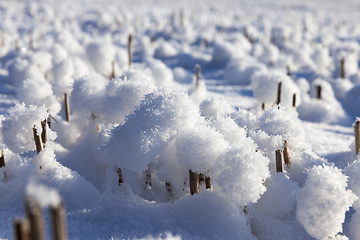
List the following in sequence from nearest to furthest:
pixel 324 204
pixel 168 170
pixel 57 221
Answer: pixel 57 221
pixel 324 204
pixel 168 170

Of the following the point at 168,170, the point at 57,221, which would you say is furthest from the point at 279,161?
the point at 57,221

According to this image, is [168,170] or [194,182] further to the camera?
[168,170]

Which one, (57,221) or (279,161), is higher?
(57,221)

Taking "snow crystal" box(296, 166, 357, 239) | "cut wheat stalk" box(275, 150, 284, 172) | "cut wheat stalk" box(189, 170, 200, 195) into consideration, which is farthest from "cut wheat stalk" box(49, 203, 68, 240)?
"cut wheat stalk" box(275, 150, 284, 172)

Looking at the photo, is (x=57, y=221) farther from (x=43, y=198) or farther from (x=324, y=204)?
(x=324, y=204)

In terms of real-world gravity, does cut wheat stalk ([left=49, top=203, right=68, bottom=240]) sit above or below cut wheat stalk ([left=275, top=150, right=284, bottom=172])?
above

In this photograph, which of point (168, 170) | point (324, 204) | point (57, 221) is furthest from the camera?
point (168, 170)

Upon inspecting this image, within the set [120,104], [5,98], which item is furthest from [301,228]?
[5,98]

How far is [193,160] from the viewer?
1.00 metres

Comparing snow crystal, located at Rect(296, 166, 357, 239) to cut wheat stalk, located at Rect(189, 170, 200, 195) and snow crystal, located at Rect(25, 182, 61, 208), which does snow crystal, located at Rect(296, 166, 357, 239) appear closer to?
cut wheat stalk, located at Rect(189, 170, 200, 195)

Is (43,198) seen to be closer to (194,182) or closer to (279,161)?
(194,182)

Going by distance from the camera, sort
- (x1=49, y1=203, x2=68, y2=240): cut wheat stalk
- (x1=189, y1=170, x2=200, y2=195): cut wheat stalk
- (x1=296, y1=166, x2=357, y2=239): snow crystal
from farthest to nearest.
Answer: (x1=189, y1=170, x2=200, y2=195): cut wheat stalk → (x1=296, y1=166, x2=357, y2=239): snow crystal → (x1=49, y1=203, x2=68, y2=240): cut wheat stalk

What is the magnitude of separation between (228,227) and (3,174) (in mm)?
902

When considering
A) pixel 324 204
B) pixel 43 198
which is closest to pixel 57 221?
pixel 43 198
